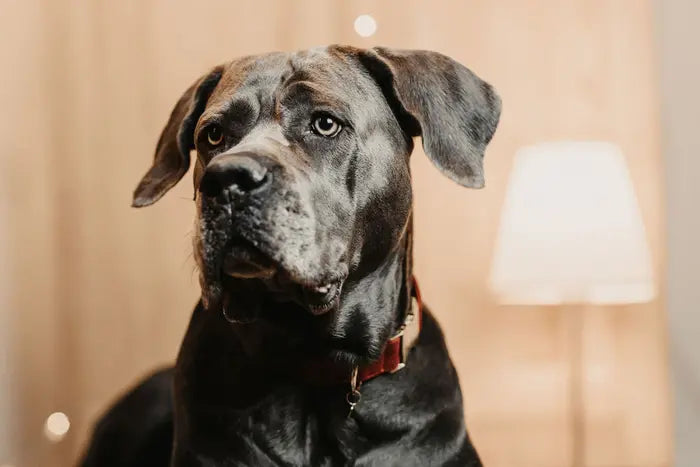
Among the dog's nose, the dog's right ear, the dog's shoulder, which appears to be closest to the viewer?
the dog's nose

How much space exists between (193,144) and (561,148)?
0.76 m

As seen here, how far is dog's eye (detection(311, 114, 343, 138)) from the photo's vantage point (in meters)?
1.27

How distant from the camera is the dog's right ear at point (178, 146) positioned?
1.42m

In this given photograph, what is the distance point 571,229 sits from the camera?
5.90 ft

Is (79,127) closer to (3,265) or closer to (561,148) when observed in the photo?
(3,265)

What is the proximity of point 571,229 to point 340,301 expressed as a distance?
26.4 inches

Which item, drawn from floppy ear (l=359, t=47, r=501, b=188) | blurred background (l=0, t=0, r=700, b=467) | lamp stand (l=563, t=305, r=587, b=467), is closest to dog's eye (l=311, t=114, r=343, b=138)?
floppy ear (l=359, t=47, r=501, b=188)

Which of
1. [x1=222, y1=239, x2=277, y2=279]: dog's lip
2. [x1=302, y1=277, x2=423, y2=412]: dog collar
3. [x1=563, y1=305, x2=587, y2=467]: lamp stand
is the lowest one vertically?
[x1=563, y1=305, x2=587, y2=467]: lamp stand

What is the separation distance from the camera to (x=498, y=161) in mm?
1857

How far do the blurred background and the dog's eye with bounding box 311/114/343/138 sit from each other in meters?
0.56

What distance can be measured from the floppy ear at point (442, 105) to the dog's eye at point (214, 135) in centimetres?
24

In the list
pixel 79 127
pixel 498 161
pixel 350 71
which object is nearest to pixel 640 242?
pixel 498 161

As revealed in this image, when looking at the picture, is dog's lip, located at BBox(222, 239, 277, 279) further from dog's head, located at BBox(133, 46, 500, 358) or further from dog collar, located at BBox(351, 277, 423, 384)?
dog collar, located at BBox(351, 277, 423, 384)

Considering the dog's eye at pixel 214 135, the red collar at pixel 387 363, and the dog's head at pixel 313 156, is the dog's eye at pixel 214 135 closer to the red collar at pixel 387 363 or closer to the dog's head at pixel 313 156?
the dog's head at pixel 313 156
